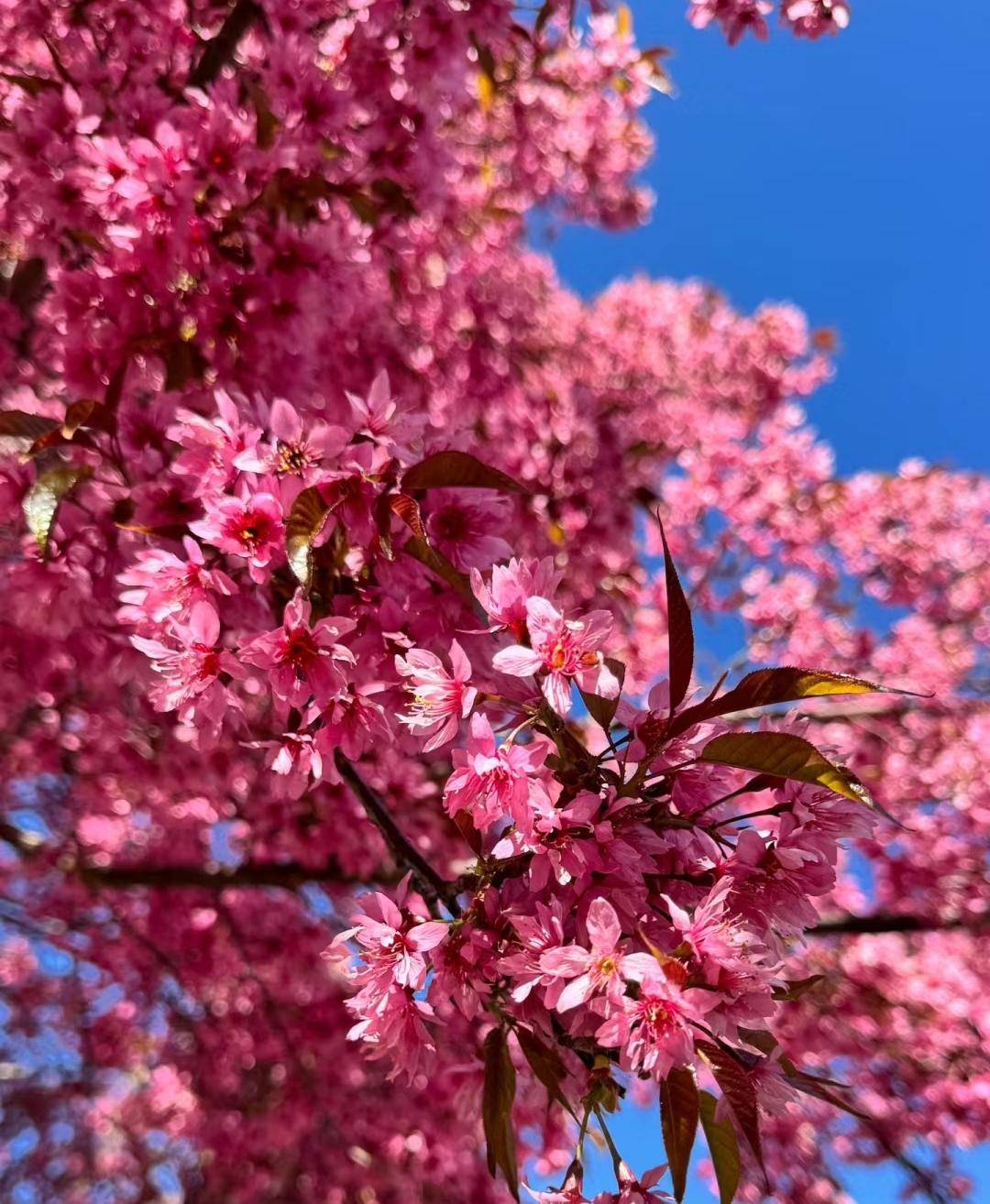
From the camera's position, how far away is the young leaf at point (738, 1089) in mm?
1025

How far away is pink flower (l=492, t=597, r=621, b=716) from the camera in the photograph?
3.91 ft

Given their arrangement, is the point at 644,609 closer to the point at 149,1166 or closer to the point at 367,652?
the point at 367,652

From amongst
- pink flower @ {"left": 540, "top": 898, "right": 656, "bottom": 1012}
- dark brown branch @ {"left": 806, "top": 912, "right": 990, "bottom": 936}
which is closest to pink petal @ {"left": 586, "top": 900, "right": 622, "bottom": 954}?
pink flower @ {"left": 540, "top": 898, "right": 656, "bottom": 1012}

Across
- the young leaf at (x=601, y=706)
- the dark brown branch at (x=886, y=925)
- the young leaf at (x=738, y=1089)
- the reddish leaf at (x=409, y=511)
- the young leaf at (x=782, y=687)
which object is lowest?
the young leaf at (x=738, y=1089)

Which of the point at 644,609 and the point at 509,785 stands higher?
the point at 644,609

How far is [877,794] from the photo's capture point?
5.39m

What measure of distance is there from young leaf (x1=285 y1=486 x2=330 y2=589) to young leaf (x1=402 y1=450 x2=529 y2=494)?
0.16 meters

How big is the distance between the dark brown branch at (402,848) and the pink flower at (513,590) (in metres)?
0.41

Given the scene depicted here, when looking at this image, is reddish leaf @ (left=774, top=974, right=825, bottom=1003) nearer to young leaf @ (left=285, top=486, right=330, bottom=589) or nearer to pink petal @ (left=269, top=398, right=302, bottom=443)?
young leaf @ (left=285, top=486, right=330, bottom=589)

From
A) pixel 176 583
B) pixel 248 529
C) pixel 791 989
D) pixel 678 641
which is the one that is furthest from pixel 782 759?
pixel 176 583

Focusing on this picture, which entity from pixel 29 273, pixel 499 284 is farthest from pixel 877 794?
pixel 29 273

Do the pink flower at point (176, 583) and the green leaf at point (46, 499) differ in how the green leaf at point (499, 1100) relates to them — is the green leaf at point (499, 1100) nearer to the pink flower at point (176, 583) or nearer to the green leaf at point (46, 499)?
the pink flower at point (176, 583)

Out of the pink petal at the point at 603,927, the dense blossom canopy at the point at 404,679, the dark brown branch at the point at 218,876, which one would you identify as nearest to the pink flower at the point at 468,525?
→ the dense blossom canopy at the point at 404,679

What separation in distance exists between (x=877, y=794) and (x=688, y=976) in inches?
195
